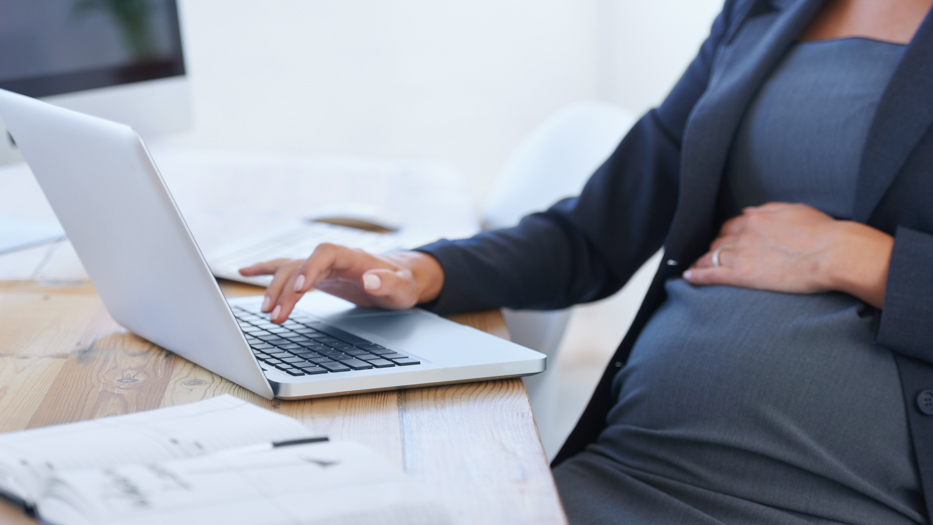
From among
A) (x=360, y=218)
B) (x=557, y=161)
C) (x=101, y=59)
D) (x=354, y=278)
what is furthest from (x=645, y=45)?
(x=354, y=278)

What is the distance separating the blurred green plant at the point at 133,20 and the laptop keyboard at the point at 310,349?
2.34 feet

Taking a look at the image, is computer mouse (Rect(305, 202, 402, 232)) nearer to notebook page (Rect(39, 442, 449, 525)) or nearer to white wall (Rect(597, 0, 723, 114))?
notebook page (Rect(39, 442, 449, 525))

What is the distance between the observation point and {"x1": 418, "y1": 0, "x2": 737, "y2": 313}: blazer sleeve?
82cm

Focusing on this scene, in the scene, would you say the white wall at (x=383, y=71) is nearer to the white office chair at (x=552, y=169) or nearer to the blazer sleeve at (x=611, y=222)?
the white office chair at (x=552, y=169)

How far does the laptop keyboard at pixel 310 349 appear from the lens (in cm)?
52

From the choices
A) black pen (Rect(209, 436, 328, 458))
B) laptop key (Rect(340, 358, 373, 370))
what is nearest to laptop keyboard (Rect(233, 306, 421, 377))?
laptop key (Rect(340, 358, 373, 370))

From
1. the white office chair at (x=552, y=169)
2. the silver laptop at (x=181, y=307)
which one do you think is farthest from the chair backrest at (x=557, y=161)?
the silver laptop at (x=181, y=307)

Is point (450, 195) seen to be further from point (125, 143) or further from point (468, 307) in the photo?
point (125, 143)

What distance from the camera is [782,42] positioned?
81cm

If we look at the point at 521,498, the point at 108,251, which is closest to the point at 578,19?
the point at 108,251

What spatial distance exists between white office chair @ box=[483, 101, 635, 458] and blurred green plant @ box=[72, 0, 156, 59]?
25.5 inches

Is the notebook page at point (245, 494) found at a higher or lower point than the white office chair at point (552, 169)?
higher

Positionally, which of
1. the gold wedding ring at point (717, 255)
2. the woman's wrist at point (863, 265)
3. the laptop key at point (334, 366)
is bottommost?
the gold wedding ring at point (717, 255)

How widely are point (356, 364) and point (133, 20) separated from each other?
36.3 inches
